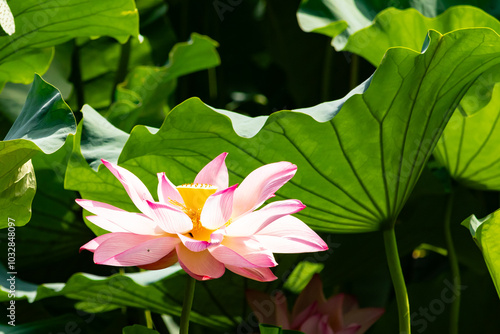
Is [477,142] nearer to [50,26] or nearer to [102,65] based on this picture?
[50,26]

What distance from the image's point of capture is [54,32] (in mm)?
701

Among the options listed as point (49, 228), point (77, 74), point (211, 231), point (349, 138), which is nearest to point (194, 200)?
point (211, 231)

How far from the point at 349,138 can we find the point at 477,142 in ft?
0.85

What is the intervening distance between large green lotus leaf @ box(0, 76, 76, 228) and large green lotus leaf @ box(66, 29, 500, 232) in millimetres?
52

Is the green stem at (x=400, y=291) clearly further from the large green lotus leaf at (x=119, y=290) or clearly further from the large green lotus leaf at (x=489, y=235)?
the large green lotus leaf at (x=119, y=290)

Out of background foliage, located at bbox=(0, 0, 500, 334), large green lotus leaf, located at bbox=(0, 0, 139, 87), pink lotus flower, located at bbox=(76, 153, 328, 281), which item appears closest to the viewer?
pink lotus flower, located at bbox=(76, 153, 328, 281)

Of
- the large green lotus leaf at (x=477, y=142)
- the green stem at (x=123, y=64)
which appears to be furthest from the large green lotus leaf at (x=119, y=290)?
the green stem at (x=123, y=64)

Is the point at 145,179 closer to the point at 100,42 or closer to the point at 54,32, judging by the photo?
the point at 54,32

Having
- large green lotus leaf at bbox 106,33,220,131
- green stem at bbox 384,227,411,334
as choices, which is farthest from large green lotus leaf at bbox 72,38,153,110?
green stem at bbox 384,227,411,334

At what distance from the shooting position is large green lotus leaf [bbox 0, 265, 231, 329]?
1.87 ft

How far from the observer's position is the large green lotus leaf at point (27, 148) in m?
0.52

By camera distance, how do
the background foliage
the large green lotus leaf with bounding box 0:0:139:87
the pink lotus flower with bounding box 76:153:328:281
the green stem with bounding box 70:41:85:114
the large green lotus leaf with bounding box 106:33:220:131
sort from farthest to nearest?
1. the green stem with bounding box 70:41:85:114
2. the large green lotus leaf with bounding box 106:33:220:131
3. the large green lotus leaf with bounding box 0:0:139:87
4. the background foliage
5. the pink lotus flower with bounding box 76:153:328:281

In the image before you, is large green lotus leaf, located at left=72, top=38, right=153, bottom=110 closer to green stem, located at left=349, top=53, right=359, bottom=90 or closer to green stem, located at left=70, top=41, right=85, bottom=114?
green stem, located at left=70, top=41, right=85, bottom=114

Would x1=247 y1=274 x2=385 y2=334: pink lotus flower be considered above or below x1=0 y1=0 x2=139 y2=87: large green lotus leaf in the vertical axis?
below
